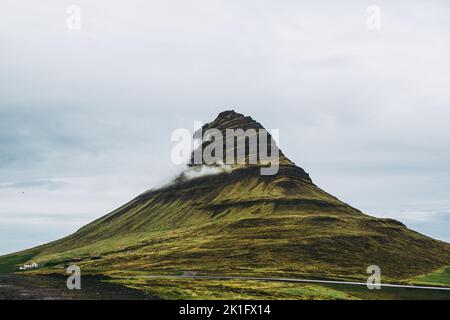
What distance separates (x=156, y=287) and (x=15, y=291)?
45.2 m

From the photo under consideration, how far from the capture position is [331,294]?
504ft
